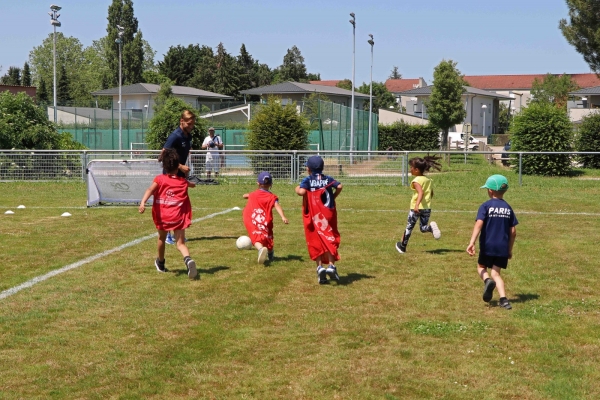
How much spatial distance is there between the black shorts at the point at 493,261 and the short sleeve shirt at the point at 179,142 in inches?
196

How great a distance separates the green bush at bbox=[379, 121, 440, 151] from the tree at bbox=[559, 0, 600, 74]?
37.9 feet

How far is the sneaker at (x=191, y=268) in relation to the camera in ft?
28.2

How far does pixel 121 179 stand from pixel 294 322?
11.5 metres

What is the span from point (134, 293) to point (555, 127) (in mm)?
23110

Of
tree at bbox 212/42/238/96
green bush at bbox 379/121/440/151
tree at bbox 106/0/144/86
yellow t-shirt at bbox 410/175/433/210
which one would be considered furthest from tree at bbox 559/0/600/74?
tree at bbox 106/0/144/86

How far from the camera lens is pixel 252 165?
78.8 ft

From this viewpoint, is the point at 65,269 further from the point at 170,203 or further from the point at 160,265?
the point at 170,203

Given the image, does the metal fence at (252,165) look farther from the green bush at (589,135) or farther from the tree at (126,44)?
the tree at (126,44)

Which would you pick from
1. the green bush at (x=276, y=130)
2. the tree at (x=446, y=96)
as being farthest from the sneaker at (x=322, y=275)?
the tree at (x=446, y=96)

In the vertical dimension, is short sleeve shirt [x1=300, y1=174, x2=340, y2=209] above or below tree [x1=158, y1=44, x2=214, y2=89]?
below

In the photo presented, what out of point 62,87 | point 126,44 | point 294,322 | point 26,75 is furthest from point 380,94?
point 294,322

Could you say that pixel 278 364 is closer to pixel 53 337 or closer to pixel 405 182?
pixel 53 337

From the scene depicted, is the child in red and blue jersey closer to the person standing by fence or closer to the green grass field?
the green grass field

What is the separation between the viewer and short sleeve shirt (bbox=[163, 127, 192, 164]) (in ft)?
36.1
